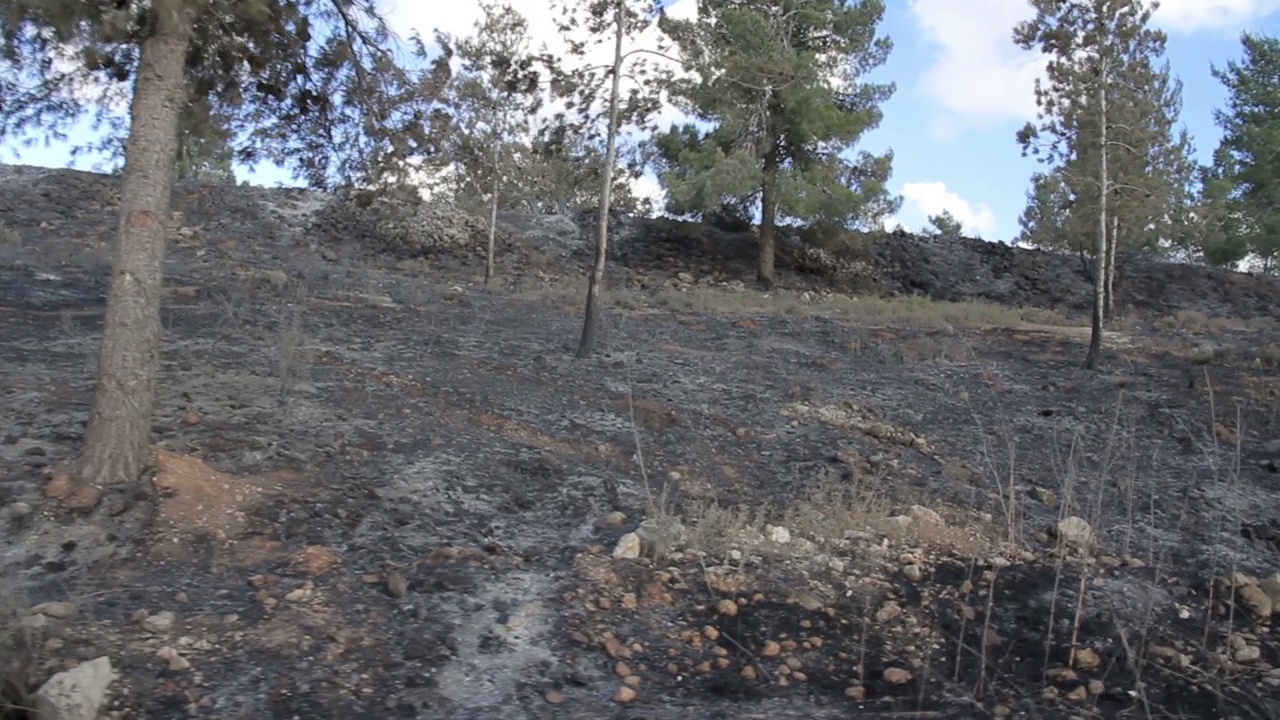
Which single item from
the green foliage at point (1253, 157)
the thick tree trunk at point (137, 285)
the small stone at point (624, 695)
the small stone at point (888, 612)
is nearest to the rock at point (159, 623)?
the thick tree trunk at point (137, 285)

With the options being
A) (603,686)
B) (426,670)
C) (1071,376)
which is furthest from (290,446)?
(1071,376)

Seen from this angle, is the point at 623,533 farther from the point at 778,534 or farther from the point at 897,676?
the point at 897,676

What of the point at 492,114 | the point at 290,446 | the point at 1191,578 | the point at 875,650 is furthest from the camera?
the point at 492,114

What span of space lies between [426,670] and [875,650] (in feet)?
7.17

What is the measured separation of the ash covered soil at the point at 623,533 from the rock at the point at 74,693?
0.10m

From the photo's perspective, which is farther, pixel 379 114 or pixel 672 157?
pixel 672 157

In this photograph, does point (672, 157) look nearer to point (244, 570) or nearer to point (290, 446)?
point (290, 446)

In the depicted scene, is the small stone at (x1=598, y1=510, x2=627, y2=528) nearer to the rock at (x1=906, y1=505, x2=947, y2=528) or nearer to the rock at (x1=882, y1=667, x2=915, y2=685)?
the rock at (x1=906, y1=505, x2=947, y2=528)

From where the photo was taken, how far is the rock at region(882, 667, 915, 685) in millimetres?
4859

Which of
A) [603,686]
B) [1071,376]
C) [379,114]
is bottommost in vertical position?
[603,686]

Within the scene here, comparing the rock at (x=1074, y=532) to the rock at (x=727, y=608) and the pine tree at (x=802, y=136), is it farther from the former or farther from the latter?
the pine tree at (x=802, y=136)

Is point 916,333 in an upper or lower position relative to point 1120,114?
lower

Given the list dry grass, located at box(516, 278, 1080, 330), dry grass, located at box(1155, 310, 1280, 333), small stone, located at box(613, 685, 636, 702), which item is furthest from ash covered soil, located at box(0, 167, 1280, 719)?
dry grass, located at box(1155, 310, 1280, 333)

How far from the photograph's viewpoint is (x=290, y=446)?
24.1 ft
